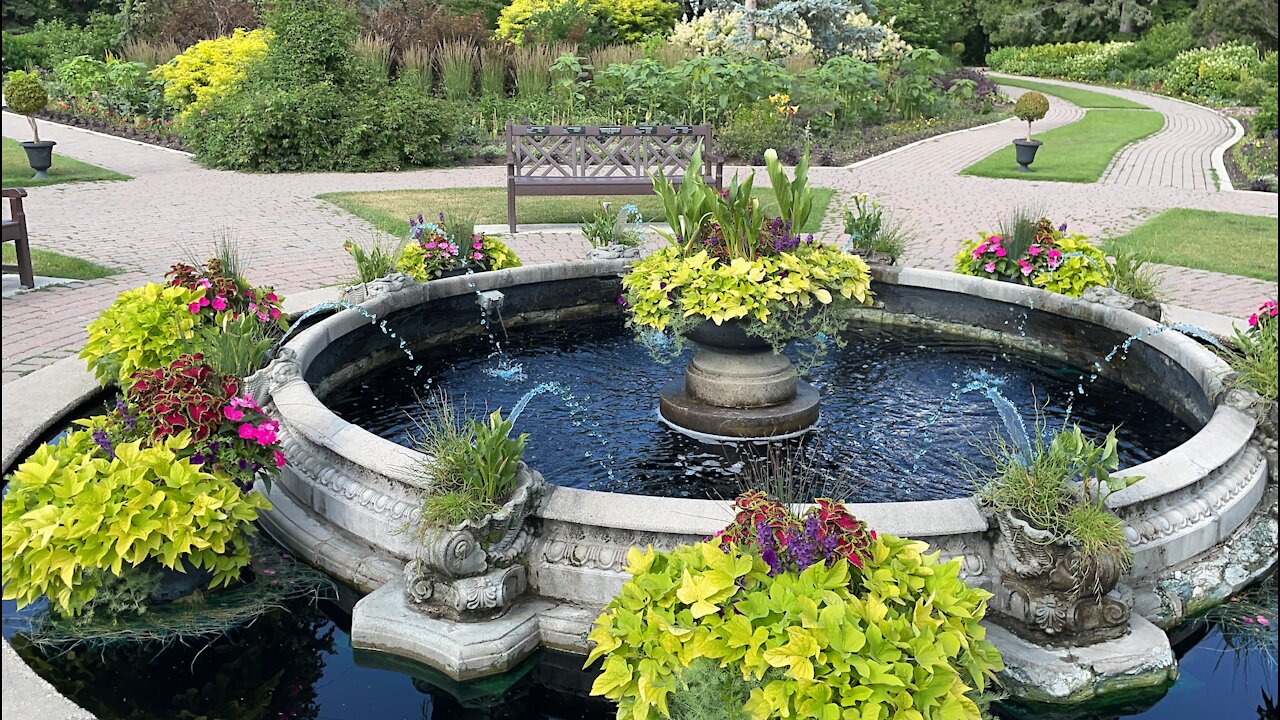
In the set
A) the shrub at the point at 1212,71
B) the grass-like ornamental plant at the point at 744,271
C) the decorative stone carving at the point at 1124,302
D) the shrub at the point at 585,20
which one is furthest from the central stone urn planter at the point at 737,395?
the shrub at the point at 1212,71

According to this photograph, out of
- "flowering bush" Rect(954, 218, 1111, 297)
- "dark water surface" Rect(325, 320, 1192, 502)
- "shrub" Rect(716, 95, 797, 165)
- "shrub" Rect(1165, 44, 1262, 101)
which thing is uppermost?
"shrub" Rect(1165, 44, 1262, 101)

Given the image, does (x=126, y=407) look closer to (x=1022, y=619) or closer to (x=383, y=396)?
(x=383, y=396)

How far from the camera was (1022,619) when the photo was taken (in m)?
3.68

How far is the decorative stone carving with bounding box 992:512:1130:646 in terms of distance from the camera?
11.7 ft

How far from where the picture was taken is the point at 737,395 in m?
5.55

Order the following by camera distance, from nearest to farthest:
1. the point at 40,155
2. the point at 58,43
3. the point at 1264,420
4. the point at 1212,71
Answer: the point at 1264,420
the point at 40,155
the point at 58,43
the point at 1212,71

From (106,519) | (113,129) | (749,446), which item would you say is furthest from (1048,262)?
(113,129)

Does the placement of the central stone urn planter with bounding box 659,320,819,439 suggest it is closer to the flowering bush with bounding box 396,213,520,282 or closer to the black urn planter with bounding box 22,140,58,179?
the flowering bush with bounding box 396,213,520,282

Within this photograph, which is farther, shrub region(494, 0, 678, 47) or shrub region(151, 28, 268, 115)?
shrub region(494, 0, 678, 47)

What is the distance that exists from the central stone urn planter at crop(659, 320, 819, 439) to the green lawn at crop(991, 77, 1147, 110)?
24873 millimetres

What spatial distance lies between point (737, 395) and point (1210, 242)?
734 centimetres

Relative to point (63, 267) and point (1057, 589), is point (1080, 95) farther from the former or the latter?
point (1057, 589)

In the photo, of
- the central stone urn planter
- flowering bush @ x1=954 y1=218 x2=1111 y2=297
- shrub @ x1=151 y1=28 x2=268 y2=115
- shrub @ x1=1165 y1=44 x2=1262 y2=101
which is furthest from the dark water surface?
shrub @ x1=1165 y1=44 x2=1262 y2=101

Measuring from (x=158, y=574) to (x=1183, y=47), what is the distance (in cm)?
3863
